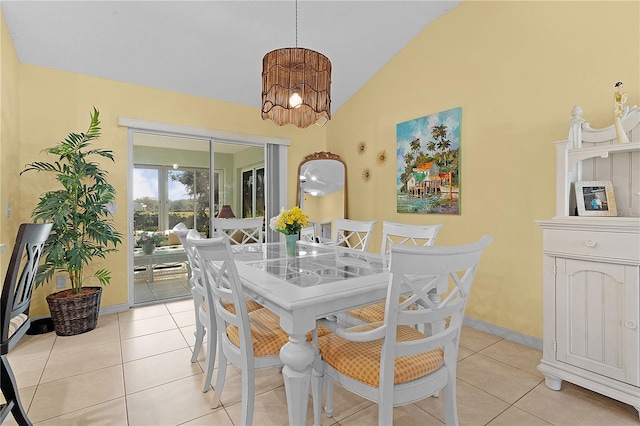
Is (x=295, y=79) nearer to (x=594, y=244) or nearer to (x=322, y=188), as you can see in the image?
(x=594, y=244)

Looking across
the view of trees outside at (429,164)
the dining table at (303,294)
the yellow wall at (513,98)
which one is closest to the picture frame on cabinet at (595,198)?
the yellow wall at (513,98)

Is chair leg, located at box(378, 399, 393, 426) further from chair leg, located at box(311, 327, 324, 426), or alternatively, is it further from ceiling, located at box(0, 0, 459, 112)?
ceiling, located at box(0, 0, 459, 112)

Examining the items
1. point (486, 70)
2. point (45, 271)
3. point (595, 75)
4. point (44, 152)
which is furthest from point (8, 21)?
point (595, 75)

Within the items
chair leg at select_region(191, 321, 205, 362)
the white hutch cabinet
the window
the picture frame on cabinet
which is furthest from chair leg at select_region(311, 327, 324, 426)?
the window

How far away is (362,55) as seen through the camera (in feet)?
11.7

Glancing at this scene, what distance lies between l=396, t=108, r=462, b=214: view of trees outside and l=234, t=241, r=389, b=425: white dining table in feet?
4.97

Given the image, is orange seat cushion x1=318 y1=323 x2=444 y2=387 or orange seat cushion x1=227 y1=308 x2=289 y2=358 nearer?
orange seat cushion x1=318 y1=323 x2=444 y2=387

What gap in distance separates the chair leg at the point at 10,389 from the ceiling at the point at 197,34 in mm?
2639

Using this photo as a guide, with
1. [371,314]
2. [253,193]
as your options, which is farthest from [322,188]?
[371,314]

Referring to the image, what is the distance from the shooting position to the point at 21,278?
1409 mm

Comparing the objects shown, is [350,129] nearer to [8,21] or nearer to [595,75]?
[595,75]

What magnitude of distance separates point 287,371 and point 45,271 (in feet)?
8.80

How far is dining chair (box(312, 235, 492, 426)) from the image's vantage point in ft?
3.67

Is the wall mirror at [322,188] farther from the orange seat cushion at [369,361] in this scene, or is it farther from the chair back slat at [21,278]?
the chair back slat at [21,278]
